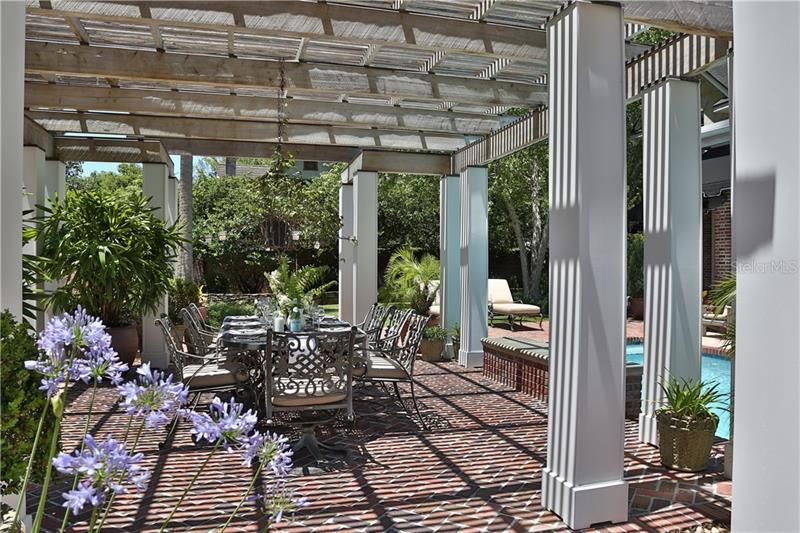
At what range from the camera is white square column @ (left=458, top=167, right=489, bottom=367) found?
9.00 m

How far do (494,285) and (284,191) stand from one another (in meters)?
8.33

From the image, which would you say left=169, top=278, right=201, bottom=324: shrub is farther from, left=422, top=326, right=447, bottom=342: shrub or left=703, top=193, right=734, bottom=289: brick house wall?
left=703, top=193, right=734, bottom=289: brick house wall

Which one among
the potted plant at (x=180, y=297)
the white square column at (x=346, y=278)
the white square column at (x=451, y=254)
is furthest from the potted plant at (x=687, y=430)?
the potted plant at (x=180, y=297)

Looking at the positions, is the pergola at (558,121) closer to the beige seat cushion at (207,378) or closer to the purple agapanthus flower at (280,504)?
the purple agapanthus flower at (280,504)

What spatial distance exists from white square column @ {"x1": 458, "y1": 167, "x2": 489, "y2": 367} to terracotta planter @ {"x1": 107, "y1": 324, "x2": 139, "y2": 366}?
14.5 ft

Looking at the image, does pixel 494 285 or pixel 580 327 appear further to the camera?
pixel 494 285

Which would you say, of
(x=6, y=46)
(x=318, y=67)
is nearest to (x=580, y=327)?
(x=6, y=46)

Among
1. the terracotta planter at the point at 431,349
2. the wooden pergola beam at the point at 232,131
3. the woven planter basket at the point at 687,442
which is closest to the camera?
the woven planter basket at the point at 687,442

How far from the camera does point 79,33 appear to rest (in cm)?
536

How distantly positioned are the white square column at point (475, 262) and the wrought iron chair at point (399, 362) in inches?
106

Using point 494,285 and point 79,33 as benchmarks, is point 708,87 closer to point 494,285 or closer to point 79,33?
point 494,285

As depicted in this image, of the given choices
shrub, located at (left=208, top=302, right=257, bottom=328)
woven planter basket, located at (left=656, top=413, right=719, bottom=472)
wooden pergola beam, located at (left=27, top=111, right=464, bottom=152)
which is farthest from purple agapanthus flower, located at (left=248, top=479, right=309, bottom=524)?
shrub, located at (left=208, top=302, right=257, bottom=328)

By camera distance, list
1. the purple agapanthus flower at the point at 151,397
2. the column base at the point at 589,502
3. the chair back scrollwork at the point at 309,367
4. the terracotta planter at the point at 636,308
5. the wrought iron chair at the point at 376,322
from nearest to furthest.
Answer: the purple agapanthus flower at the point at 151,397 → the column base at the point at 589,502 → the chair back scrollwork at the point at 309,367 → the wrought iron chair at the point at 376,322 → the terracotta planter at the point at 636,308

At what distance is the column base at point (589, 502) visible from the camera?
347cm
